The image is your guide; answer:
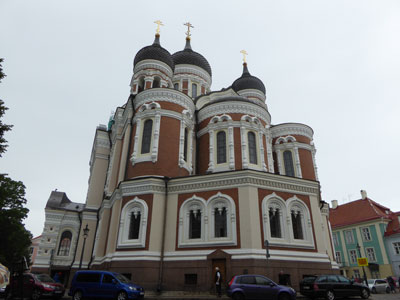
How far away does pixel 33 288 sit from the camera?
14.8 m

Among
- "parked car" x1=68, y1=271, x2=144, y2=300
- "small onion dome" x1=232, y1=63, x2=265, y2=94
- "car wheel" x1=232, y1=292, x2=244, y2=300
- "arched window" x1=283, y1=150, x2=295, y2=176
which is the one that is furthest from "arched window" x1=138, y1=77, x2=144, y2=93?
"car wheel" x1=232, y1=292, x2=244, y2=300

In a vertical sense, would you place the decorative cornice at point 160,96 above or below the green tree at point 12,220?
above

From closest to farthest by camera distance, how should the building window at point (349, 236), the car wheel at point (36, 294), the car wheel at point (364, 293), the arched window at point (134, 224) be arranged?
the car wheel at point (364, 293) < the car wheel at point (36, 294) < the arched window at point (134, 224) < the building window at point (349, 236)

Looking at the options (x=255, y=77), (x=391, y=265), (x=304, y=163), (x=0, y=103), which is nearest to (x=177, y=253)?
(x=0, y=103)

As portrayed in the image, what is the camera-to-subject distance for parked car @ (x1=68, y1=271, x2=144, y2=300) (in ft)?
43.1

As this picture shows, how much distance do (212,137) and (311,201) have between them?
894 centimetres

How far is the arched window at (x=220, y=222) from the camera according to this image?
17828mm

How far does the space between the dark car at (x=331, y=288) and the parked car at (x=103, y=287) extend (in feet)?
26.6

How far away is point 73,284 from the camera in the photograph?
560 inches

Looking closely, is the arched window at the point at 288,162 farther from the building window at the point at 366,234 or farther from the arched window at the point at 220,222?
the building window at the point at 366,234

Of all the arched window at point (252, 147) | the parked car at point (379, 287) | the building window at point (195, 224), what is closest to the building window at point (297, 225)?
the arched window at point (252, 147)

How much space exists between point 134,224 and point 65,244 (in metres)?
14.0

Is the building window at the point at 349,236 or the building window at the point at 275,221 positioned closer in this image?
the building window at the point at 275,221

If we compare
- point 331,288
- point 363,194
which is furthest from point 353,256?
point 331,288
